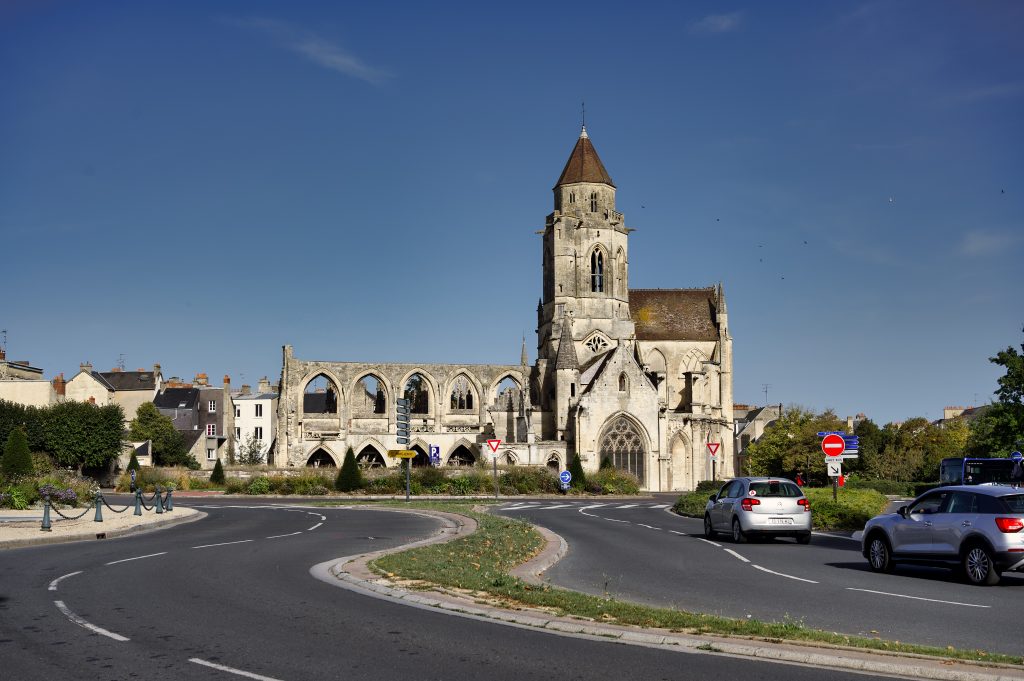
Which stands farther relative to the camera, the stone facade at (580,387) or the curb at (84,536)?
the stone facade at (580,387)

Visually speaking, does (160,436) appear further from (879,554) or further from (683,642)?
(683,642)

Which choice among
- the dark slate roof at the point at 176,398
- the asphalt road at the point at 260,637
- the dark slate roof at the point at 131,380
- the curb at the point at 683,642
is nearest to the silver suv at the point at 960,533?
the curb at the point at 683,642

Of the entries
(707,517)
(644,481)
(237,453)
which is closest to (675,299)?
(644,481)

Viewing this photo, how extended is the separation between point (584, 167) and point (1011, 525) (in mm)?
68643

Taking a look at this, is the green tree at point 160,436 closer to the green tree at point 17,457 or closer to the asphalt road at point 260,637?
the green tree at point 17,457

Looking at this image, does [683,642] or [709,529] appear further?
[709,529]

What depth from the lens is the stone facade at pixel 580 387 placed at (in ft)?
230

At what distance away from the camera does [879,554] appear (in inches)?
640

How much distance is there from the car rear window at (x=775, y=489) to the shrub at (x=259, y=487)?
34596 mm

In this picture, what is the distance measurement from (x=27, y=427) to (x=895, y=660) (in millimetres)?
70287

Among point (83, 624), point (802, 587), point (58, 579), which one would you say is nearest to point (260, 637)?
point (83, 624)

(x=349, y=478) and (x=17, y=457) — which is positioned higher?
(x=17, y=457)

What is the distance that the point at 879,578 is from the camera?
1533 centimetres

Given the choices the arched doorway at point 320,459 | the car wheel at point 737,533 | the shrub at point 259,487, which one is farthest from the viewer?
the arched doorway at point 320,459
